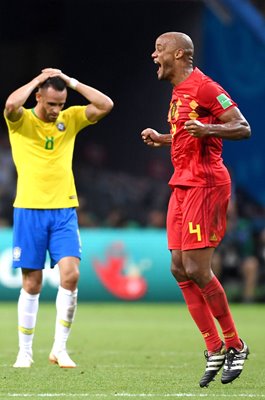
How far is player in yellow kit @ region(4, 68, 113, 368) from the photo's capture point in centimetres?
929

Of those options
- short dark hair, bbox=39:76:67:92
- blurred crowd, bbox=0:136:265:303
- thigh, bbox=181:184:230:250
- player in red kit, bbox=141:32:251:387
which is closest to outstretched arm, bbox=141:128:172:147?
player in red kit, bbox=141:32:251:387

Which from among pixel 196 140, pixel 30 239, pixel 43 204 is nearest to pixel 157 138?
pixel 196 140

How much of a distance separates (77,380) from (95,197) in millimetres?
13480

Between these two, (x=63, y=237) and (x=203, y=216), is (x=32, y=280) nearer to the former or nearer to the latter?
(x=63, y=237)

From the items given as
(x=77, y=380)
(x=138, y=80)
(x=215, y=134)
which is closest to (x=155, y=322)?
(x=77, y=380)

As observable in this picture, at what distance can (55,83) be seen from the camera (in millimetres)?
9273

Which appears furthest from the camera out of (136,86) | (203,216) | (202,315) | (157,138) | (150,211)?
(136,86)

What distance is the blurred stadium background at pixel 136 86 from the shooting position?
19703mm

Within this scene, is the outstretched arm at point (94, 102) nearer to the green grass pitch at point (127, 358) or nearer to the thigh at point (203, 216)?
the thigh at point (203, 216)

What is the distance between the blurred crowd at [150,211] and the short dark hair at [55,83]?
9.02m

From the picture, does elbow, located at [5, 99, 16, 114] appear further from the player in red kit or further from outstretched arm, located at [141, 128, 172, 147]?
the player in red kit

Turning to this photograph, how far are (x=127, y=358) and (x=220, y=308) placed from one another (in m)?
2.39

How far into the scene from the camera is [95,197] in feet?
70.9

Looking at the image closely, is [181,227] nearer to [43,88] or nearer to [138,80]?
[43,88]
